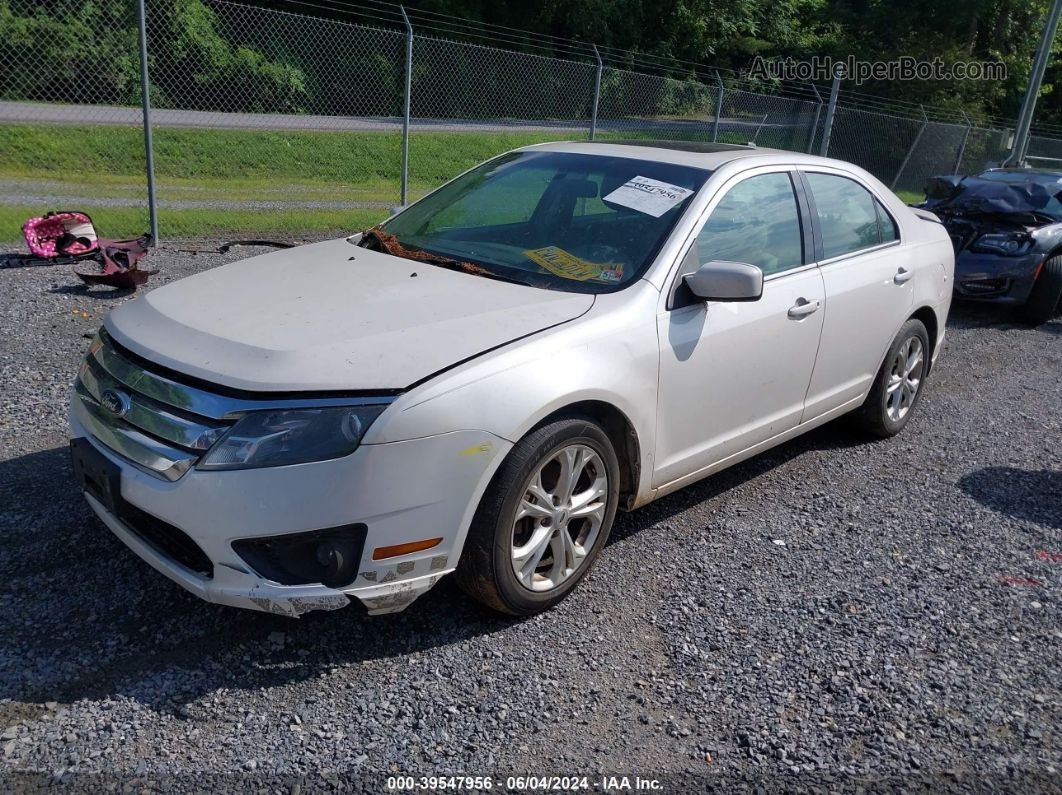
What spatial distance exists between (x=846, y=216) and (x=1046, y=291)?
5524 mm

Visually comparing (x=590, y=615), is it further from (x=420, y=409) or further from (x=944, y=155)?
(x=944, y=155)

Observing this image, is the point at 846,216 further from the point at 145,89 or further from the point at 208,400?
the point at 145,89

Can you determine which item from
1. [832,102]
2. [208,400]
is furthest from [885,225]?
[832,102]

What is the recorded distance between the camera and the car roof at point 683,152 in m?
4.35

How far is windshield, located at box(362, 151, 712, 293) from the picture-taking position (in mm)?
3822

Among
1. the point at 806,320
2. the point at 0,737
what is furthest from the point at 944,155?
the point at 0,737

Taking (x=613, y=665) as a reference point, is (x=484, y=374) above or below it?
above

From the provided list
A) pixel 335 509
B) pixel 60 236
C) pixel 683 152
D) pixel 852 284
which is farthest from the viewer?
pixel 60 236

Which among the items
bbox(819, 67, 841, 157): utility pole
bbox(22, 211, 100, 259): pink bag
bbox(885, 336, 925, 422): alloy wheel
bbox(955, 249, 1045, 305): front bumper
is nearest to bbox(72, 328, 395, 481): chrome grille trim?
bbox(885, 336, 925, 422): alloy wheel

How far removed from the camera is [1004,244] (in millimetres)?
9195

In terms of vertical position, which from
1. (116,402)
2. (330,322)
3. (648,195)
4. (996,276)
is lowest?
(996,276)

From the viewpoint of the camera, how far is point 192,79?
45.2 feet

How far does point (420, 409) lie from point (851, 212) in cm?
317

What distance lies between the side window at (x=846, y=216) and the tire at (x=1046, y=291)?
4.94m
